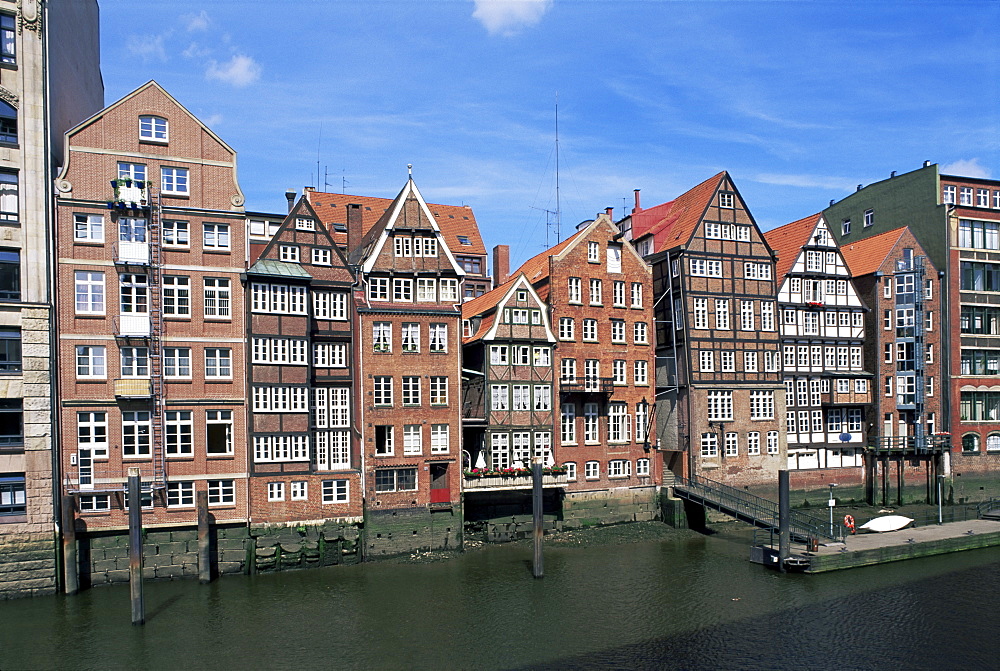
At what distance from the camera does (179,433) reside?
42469mm

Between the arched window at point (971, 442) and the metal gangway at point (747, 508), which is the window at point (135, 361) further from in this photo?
the arched window at point (971, 442)

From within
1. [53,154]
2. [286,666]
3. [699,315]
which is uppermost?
[53,154]

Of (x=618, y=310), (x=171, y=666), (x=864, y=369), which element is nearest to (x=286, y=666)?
(x=171, y=666)

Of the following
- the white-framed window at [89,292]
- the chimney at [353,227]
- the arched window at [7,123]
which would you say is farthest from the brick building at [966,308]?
the arched window at [7,123]

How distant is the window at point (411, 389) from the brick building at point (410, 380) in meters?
0.06

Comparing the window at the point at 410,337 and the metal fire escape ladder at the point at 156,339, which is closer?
the metal fire escape ladder at the point at 156,339

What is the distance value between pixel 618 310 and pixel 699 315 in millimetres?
5820

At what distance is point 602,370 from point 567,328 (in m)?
3.83

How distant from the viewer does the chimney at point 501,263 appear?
61.8 m

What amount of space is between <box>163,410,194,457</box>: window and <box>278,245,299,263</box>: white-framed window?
9731 mm

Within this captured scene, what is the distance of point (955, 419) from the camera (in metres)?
64.4

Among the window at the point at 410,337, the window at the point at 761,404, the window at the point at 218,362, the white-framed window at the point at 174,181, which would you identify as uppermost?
the white-framed window at the point at 174,181

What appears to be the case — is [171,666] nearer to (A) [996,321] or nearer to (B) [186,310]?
(B) [186,310]

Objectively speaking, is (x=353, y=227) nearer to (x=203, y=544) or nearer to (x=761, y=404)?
(x=203, y=544)
